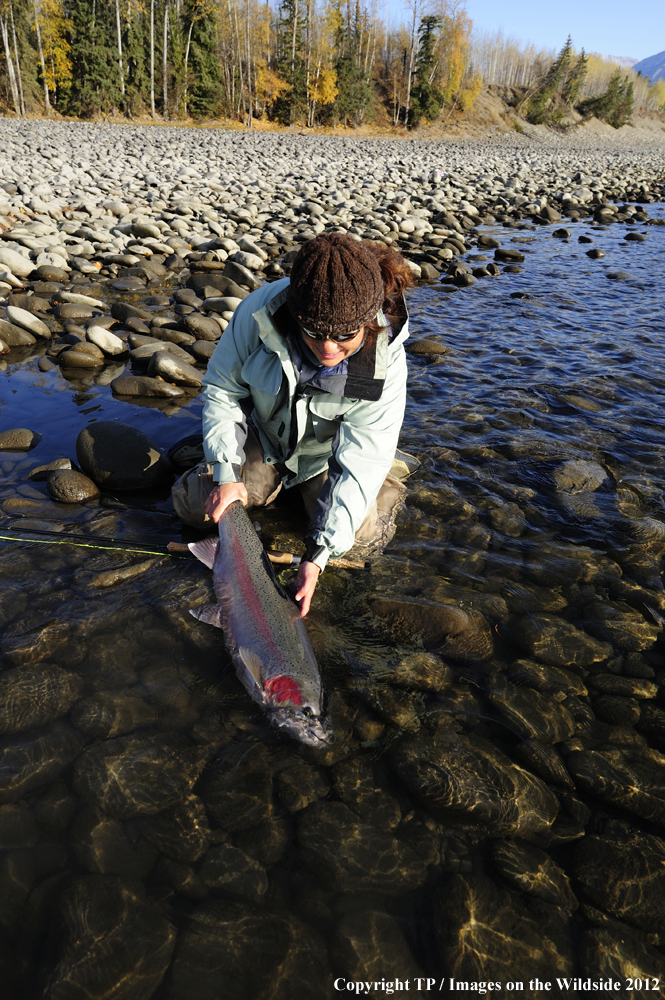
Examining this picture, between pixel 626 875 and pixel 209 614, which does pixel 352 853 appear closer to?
pixel 626 875

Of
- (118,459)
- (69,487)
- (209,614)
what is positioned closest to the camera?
(209,614)

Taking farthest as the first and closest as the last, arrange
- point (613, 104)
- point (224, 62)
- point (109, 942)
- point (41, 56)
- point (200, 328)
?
point (613, 104) → point (224, 62) → point (41, 56) → point (200, 328) → point (109, 942)

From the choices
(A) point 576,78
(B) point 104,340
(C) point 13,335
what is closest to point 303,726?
(B) point 104,340

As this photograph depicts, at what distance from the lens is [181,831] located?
267cm

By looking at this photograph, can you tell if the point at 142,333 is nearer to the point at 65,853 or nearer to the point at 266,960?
the point at 65,853

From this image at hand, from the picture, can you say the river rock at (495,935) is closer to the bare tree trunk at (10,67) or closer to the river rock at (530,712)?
the river rock at (530,712)

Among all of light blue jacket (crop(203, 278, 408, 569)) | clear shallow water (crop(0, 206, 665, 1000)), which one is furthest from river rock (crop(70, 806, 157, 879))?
light blue jacket (crop(203, 278, 408, 569))

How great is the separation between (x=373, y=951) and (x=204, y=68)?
195 feet

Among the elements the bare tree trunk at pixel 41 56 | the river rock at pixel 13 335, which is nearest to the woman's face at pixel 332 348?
the river rock at pixel 13 335

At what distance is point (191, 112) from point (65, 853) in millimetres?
59167

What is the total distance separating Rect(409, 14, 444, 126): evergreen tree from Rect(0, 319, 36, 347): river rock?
6690 centimetres

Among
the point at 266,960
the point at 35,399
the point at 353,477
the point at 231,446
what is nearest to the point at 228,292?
the point at 35,399

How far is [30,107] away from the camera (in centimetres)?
4259

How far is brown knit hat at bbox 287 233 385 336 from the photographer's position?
2.96m
